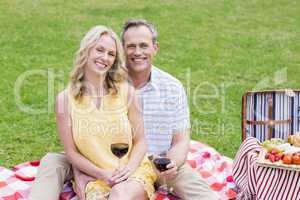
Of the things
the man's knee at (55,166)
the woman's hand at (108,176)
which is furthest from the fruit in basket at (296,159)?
the man's knee at (55,166)

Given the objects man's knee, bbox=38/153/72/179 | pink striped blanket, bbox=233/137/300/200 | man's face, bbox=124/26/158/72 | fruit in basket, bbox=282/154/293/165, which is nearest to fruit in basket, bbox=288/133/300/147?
pink striped blanket, bbox=233/137/300/200

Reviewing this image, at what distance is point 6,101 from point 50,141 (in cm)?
112

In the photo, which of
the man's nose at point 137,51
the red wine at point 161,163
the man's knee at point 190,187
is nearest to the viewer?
the red wine at point 161,163

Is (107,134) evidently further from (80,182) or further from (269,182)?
(269,182)

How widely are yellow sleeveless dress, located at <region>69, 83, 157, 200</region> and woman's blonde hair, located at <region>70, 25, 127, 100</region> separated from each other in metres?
0.06

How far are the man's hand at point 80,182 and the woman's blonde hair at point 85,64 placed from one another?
49 centimetres

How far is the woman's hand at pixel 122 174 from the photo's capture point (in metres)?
3.53

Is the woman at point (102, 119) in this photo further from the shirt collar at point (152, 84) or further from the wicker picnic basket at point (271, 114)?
the wicker picnic basket at point (271, 114)

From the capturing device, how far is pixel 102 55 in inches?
143

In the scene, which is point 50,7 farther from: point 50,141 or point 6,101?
point 50,141

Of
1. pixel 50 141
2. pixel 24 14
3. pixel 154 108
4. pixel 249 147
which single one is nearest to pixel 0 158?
pixel 50 141

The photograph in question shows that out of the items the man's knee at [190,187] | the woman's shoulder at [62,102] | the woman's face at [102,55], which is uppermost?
the woman's face at [102,55]

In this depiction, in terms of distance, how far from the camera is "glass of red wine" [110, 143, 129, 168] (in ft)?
11.9

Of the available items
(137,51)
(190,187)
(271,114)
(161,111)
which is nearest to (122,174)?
(190,187)
